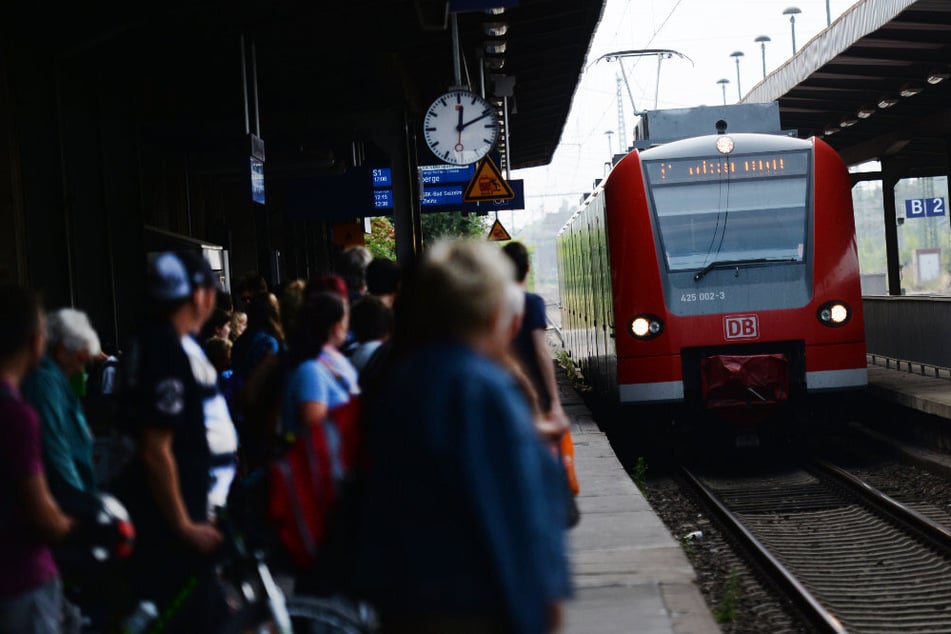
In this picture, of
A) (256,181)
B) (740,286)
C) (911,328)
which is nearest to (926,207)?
(911,328)

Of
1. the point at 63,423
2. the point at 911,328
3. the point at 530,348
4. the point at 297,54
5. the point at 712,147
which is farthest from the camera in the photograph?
the point at 911,328

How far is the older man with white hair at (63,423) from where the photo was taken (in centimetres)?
382

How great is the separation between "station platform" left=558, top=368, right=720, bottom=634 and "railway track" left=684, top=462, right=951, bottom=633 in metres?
0.79

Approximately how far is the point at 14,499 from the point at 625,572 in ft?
13.2

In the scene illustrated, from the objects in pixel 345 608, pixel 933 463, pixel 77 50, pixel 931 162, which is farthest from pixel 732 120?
pixel 931 162

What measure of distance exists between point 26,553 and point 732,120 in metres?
10.5

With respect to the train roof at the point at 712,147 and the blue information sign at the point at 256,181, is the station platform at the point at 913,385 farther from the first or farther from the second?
the blue information sign at the point at 256,181

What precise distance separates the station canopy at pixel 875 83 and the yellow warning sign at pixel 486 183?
4.26 meters

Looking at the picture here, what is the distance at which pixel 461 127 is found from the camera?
13125 millimetres

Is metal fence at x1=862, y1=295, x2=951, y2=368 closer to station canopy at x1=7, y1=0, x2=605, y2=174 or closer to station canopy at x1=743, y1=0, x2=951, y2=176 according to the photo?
station canopy at x1=743, y1=0, x2=951, y2=176

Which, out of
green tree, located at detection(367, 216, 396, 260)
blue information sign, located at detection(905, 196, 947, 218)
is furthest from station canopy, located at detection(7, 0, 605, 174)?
blue information sign, located at detection(905, 196, 947, 218)

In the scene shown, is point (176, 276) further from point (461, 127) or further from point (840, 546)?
point (461, 127)

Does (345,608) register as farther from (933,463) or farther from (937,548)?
(933,463)

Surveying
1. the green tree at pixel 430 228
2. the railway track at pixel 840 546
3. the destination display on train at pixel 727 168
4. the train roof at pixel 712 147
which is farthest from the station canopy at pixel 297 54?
the green tree at pixel 430 228
